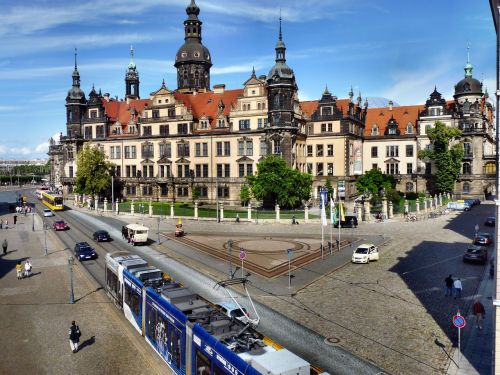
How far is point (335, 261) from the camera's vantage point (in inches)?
1534

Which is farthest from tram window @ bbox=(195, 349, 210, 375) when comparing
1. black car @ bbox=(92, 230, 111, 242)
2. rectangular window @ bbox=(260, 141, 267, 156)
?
rectangular window @ bbox=(260, 141, 267, 156)

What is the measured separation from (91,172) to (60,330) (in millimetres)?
64757

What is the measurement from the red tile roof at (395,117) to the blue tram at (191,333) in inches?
3153

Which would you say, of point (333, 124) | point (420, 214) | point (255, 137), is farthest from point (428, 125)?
point (255, 137)

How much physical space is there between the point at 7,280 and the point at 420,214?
55584mm

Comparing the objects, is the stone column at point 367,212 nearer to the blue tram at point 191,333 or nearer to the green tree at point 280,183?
the green tree at point 280,183

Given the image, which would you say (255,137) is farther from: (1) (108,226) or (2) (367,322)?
(2) (367,322)

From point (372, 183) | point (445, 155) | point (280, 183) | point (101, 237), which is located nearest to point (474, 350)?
point (101, 237)

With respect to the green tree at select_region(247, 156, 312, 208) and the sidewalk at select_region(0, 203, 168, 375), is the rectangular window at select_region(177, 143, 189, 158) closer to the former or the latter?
the green tree at select_region(247, 156, 312, 208)

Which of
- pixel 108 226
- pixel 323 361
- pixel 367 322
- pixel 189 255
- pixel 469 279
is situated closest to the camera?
pixel 323 361

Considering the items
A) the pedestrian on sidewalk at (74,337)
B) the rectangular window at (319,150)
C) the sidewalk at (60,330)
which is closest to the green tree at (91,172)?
the rectangular window at (319,150)

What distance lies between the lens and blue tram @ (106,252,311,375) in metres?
13.0

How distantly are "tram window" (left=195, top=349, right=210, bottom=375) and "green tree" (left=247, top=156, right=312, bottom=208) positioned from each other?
5099 centimetres

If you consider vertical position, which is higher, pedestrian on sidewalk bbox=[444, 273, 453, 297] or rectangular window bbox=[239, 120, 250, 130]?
rectangular window bbox=[239, 120, 250, 130]
